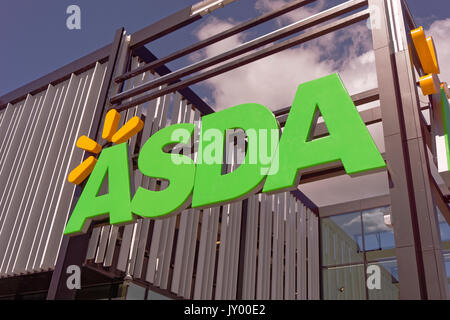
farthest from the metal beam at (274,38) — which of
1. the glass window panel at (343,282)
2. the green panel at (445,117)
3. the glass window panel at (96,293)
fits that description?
the glass window panel at (343,282)

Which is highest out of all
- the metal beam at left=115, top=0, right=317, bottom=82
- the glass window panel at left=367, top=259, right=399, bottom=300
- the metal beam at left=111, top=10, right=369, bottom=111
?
the metal beam at left=115, top=0, right=317, bottom=82

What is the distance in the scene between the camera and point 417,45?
5.95m

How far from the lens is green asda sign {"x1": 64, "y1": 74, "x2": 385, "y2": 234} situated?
5.52 meters

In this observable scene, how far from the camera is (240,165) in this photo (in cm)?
629

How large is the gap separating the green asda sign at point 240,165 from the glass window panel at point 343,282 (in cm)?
1095

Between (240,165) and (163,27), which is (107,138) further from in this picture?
(240,165)

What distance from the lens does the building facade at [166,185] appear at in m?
5.21

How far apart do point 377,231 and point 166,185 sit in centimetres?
908

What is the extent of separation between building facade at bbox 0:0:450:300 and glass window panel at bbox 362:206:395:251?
1.57 m

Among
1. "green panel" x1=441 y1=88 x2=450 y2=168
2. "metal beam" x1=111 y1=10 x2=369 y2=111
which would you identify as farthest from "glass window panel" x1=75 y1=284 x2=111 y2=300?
"green panel" x1=441 y1=88 x2=450 y2=168

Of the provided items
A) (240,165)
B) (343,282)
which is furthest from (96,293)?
(343,282)

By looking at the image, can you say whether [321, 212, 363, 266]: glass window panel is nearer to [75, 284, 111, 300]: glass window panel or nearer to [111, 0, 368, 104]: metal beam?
[75, 284, 111, 300]: glass window panel

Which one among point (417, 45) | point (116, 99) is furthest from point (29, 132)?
point (417, 45)
